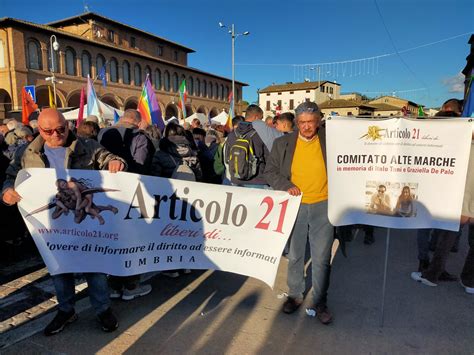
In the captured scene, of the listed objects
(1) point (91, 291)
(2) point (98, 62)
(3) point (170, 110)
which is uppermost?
(2) point (98, 62)

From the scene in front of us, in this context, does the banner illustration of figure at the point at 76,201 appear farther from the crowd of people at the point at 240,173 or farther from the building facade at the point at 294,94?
the building facade at the point at 294,94

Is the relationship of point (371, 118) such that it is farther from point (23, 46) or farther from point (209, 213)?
point (23, 46)

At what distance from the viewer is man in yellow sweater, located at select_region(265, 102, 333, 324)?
3.01 meters

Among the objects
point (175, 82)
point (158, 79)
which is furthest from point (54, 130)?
point (175, 82)

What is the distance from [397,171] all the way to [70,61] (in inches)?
1441

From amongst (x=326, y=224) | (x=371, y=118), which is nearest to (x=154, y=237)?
(x=326, y=224)

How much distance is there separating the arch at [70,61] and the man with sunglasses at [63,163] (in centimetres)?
3437

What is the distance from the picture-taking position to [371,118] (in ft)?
9.41

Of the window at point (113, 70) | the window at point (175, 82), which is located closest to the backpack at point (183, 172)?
the window at point (113, 70)

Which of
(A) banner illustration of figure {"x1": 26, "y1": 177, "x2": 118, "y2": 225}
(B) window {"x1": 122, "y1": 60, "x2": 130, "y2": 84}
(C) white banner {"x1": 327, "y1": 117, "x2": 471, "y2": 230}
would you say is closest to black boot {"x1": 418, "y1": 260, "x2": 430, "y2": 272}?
(C) white banner {"x1": 327, "y1": 117, "x2": 471, "y2": 230}

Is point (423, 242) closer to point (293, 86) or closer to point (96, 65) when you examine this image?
point (96, 65)

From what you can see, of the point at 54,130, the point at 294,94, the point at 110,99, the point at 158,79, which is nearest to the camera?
the point at 54,130

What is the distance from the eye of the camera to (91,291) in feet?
9.91

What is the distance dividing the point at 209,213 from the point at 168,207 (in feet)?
1.23
